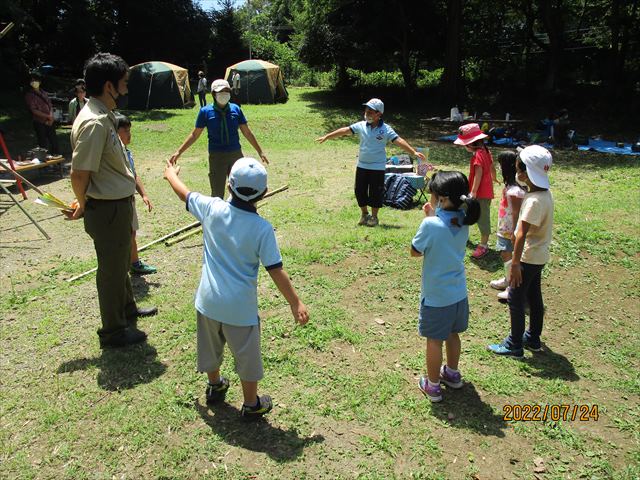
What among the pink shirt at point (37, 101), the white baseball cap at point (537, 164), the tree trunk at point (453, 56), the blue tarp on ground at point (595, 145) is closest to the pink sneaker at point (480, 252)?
the white baseball cap at point (537, 164)

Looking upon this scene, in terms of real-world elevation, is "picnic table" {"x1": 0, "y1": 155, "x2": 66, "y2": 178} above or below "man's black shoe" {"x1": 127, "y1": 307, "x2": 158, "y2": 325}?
above

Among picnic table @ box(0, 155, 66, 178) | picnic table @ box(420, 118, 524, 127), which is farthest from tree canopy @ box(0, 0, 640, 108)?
picnic table @ box(0, 155, 66, 178)

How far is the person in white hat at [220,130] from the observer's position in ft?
21.0

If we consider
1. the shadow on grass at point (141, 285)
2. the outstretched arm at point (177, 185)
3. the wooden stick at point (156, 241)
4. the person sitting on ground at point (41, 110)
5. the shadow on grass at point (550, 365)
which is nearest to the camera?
the outstretched arm at point (177, 185)

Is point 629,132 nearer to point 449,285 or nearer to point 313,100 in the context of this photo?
point 313,100

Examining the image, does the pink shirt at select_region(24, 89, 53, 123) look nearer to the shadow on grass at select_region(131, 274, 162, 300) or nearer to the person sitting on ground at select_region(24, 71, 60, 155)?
the person sitting on ground at select_region(24, 71, 60, 155)

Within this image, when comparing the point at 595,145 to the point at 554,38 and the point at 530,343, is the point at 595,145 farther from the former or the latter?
the point at 530,343

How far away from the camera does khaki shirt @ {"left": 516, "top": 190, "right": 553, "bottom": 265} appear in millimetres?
4000

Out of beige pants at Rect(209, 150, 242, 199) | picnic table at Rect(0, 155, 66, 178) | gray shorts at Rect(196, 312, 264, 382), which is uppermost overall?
beige pants at Rect(209, 150, 242, 199)

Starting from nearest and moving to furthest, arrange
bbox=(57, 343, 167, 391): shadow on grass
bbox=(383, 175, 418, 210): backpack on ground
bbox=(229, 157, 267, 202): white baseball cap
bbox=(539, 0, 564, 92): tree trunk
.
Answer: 1. bbox=(229, 157, 267, 202): white baseball cap
2. bbox=(57, 343, 167, 391): shadow on grass
3. bbox=(383, 175, 418, 210): backpack on ground
4. bbox=(539, 0, 564, 92): tree trunk

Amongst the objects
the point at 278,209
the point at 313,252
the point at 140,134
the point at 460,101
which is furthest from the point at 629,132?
the point at 140,134

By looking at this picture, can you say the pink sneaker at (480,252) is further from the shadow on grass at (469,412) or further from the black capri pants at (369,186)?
the shadow on grass at (469,412)

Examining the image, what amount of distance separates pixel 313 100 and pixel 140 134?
459 inches
